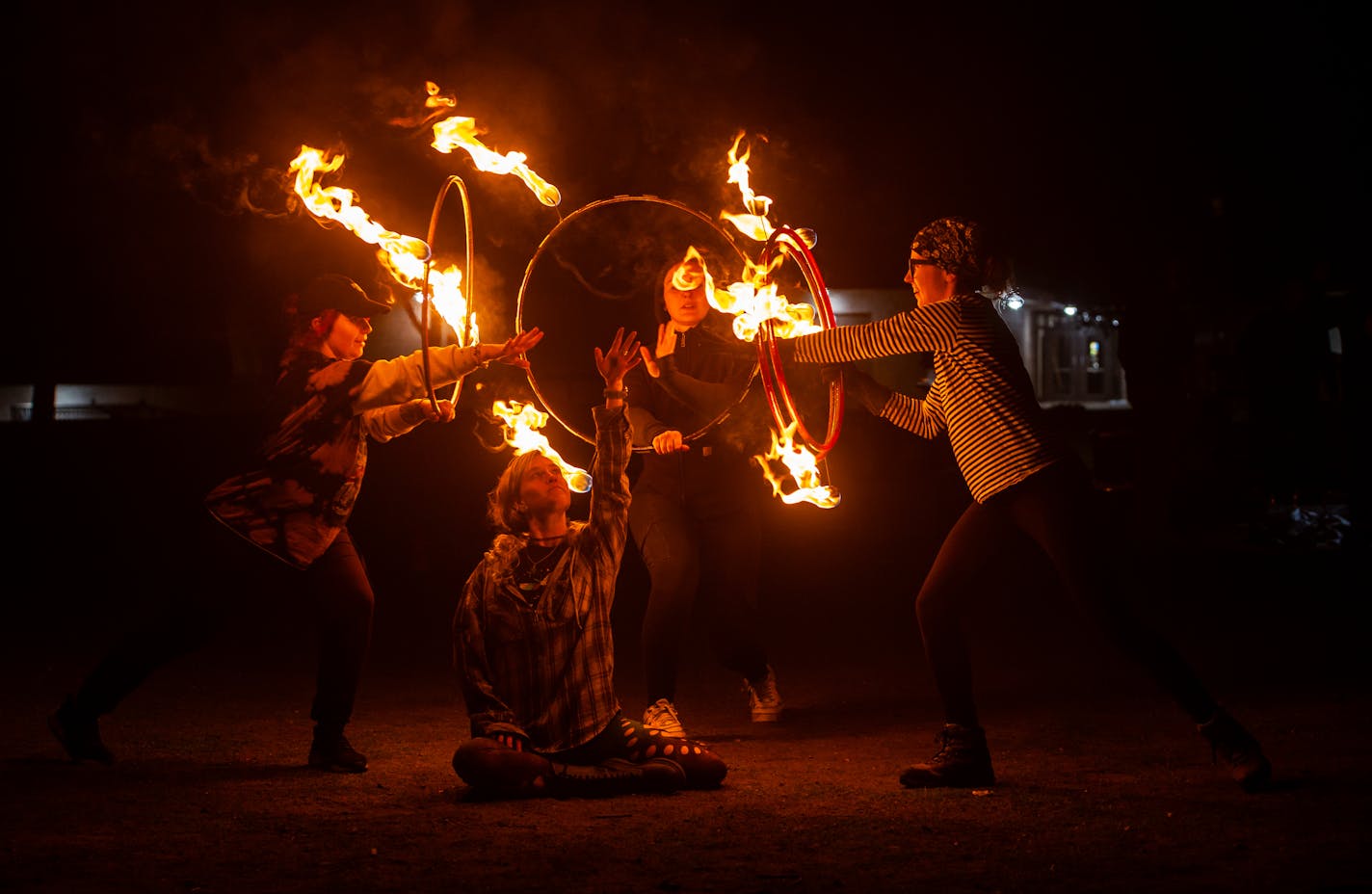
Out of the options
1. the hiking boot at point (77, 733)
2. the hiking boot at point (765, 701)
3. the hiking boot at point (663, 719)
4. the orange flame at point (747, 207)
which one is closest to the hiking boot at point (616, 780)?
the hiking boot at point (663, 719)

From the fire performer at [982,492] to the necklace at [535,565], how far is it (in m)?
1.25

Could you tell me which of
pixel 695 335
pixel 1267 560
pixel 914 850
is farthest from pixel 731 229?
pixel 1267 560

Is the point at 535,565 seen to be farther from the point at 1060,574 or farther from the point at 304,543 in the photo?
the point at 1060,574

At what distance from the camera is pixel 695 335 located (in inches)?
275

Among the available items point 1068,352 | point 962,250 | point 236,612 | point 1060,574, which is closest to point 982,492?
point 1060,574

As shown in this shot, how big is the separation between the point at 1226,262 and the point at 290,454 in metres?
19.0

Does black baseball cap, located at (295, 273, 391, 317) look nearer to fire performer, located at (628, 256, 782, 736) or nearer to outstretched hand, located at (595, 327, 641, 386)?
outstretched hand, located at (595, 327, 641, 386)

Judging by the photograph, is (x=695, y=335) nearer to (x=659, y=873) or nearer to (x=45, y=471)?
(x=659, y=873)

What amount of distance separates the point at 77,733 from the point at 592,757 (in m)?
2.22

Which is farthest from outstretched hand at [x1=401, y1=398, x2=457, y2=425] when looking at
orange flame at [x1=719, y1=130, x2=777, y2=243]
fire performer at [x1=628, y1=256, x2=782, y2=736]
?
orange flame at [x1=719, y1=130, x2=777, y2=243]

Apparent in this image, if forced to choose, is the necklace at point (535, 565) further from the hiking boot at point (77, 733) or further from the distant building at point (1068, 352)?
the distant building at point (1068, 352)

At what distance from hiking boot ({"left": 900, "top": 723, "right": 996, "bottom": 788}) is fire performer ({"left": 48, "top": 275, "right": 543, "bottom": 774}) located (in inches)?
88.2

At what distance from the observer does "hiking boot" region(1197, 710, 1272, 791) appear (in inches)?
215

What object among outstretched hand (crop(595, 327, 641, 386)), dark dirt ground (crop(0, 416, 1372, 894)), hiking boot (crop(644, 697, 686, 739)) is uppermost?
outstretched hand (crop(595, 327, 641, 386))
